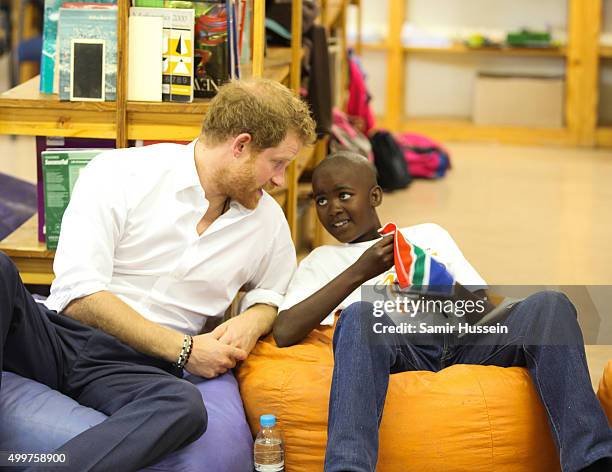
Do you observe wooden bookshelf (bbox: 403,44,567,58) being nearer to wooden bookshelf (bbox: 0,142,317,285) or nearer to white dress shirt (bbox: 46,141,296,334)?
wooden bookshelf (bbox: 0,142,317,285)

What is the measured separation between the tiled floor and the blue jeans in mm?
1887

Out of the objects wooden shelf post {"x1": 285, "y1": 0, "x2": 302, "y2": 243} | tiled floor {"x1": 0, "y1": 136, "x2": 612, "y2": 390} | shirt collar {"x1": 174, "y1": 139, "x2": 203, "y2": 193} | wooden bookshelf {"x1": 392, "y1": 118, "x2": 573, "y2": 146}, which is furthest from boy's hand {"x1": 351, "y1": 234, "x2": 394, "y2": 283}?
wooden bookshelf {"x1": 392, "y1": 118, "x2": 573, "y2": 146}

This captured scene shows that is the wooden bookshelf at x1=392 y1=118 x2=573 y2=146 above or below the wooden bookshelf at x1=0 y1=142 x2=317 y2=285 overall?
above

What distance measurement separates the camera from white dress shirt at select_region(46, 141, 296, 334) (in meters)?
2.68

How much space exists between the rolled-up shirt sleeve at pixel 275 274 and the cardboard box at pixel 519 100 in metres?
5.01

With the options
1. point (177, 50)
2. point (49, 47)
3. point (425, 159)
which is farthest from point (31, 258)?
point (425, 159)

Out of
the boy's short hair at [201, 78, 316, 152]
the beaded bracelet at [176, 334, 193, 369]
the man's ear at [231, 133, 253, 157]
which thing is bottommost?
the beaded bracelet at [176, 334, 193, 369]

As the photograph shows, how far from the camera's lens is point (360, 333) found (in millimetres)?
2525

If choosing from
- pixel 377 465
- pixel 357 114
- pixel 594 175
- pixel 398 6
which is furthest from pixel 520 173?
pixel 377 465

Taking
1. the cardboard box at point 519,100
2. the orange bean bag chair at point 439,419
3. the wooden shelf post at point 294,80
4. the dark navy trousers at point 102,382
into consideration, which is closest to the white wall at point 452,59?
the cardboard box at point 519,100

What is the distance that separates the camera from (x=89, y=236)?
2656 millimetres

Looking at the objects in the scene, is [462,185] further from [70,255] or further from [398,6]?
[70,255]

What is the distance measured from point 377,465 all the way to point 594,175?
4.58m

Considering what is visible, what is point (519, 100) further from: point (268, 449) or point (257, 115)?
point (268, 449)
